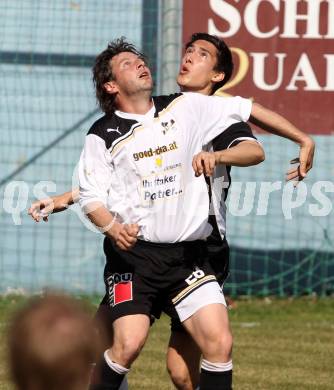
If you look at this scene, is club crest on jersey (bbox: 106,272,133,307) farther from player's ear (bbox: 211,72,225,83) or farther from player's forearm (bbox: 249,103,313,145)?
player's ear (bbox: 211,72,225,83)

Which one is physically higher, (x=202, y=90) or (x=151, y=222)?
(x=202, y=90)

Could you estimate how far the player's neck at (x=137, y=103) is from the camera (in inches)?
212

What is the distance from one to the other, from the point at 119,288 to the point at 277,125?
3.72ft

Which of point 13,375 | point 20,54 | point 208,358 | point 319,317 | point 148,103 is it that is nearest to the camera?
point 13,375

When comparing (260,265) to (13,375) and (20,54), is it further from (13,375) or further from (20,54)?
(13,375)

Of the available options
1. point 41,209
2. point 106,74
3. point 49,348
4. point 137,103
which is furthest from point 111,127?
point 49,348

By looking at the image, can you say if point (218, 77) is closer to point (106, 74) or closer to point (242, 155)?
point (106, 74)

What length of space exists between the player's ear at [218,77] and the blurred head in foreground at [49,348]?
3.82 metres

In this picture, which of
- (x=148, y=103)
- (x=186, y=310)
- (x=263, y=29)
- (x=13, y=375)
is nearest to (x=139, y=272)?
(x=186, y=310)

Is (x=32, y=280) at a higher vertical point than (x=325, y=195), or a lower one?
lower

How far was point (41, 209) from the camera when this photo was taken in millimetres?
5570

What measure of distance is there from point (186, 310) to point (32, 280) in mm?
6204

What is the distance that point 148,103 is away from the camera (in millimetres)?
5426

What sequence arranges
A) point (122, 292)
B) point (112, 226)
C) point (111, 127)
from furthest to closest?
1. point (111, 127)
2. point (122, 292)
3. point (112, 226)
